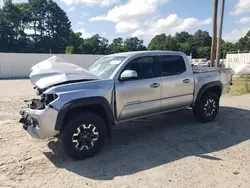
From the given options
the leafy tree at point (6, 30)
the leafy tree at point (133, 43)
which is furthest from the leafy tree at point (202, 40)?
the leafy tree at point (6, 30)

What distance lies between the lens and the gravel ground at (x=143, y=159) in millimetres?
3496

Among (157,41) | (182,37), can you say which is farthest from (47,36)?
(182,37)

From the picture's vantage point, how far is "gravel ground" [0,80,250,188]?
11.5 ft

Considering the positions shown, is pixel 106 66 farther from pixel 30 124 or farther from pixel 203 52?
pixel 203 52

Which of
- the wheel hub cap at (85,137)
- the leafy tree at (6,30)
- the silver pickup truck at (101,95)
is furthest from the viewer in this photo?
the leafy tree at (6,30)

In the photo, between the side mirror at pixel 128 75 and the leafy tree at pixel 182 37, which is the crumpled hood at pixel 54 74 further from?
the leafy tree at pixel 182 37

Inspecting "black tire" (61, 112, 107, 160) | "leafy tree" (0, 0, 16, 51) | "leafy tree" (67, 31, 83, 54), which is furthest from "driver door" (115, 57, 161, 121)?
"leafy tree" (67, 31, 83, 54)

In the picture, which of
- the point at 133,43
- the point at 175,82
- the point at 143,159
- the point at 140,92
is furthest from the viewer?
the point at 133,43

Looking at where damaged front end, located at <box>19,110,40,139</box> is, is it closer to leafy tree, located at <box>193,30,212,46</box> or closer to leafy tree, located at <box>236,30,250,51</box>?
leafy tree, located at <box>236,30,250,51</box>

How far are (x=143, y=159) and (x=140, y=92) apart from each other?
52.5 inches

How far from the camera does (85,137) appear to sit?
416cm

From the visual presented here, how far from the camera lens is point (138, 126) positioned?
6105mm

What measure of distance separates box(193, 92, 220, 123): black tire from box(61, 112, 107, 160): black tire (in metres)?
2.92

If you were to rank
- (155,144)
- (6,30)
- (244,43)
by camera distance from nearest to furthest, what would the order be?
(155,144) < (6,30) < (244,43)
